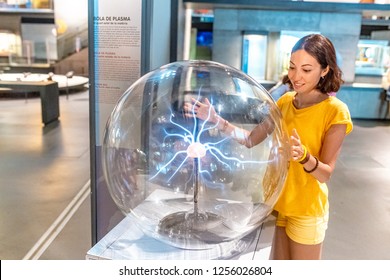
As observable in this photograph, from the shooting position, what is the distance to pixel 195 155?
1.08 m

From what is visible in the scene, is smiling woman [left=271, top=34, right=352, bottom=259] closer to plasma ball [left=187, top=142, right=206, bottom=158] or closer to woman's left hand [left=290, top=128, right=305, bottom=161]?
woman's left hand [left=290, top=128, right=305, bottom=161]

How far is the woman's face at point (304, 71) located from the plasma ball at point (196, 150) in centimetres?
43

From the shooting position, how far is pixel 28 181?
13.4 feet

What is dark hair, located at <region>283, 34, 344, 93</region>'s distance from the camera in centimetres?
125

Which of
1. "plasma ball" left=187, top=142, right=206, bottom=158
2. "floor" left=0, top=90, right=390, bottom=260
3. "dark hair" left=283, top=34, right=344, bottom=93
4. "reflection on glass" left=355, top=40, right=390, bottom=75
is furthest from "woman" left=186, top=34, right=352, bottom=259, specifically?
"reflection on glass" left=355, top=40, right=390, bottom=75

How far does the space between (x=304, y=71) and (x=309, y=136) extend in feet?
0.73

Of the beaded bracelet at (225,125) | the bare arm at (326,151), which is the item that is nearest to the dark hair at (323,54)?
the bare arm at (326,151)

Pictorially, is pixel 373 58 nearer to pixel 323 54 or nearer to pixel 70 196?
pixel 70 196

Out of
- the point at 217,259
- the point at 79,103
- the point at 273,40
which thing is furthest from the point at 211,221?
the point at 79,103

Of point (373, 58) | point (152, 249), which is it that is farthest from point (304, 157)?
point (373, 58)

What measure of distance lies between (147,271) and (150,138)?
15.1 inches

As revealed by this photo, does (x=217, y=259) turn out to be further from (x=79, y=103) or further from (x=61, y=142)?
(x=79, y=103)

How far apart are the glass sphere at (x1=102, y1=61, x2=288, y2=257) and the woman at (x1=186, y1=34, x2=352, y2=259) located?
0.06 metres

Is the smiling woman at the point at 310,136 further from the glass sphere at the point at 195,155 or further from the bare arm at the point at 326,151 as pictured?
→ the glass sphere at the point at 195,155
